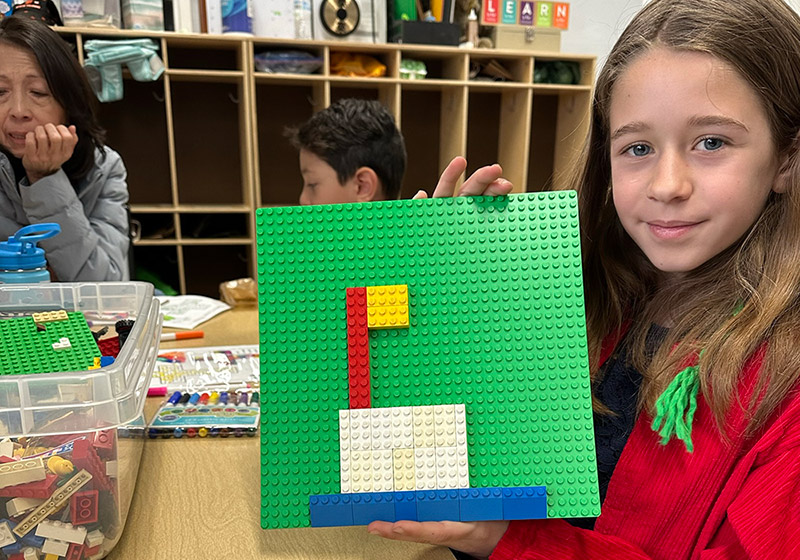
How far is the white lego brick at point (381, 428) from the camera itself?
1.77 ft

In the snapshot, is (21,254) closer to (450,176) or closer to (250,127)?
(450,176)

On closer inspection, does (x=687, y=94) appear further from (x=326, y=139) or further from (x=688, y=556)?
(x=326, y=139)

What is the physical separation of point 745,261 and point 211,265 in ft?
9.89

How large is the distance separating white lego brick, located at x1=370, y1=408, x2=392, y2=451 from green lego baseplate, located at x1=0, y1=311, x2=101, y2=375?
0.34 m

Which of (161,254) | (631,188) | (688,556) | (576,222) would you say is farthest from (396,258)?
(161,254)

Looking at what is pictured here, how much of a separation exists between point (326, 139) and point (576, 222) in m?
1.35

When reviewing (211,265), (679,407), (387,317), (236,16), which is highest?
(236,16)

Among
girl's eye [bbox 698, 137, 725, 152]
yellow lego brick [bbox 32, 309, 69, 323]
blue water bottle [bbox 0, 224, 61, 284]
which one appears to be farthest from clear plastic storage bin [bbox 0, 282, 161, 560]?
girl's eye [bbox 698, 137, 725, 152]

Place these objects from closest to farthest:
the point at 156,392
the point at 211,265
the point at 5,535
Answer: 1. the point at 5,535
2. the point at 156,392
3. the point at 211,265

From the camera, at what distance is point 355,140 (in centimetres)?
178

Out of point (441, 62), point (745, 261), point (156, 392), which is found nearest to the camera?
point (745, 261)

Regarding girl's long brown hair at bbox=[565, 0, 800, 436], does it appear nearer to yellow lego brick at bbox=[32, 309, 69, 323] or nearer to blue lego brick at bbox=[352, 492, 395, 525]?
blue lego brick at bbox=[352, 492, 395, 525]

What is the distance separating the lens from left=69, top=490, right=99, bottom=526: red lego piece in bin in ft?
1.75

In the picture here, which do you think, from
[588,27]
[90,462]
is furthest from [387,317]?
[588,27]
